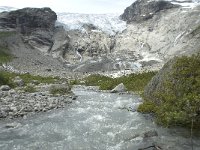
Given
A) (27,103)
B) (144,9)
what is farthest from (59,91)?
(144,9)

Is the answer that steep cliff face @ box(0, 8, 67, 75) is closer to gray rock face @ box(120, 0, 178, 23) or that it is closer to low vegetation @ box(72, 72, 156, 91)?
gray rock face @ box(120, 0, 178, 23)

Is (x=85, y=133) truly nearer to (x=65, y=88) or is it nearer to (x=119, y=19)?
(x=65, y=88)

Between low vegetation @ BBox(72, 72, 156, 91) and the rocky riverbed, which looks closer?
the rocky riverbed

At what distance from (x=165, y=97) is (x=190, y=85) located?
2.37 m

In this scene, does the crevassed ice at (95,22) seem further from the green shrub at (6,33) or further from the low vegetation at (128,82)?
the low vegetation at (128,82)

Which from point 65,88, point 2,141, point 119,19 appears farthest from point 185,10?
point 2,141

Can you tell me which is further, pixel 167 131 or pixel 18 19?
pixel 18 19

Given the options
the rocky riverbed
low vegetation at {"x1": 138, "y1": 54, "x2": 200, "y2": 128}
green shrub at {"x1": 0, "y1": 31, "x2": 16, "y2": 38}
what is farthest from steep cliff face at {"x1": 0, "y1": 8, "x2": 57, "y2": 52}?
low vegetation at {"x1": 138, "y1": 54, "x2": 200, "y2": 128}

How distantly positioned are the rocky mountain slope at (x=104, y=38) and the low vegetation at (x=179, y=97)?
76.9 m

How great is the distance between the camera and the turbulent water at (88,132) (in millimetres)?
25281

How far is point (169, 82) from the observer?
112ft

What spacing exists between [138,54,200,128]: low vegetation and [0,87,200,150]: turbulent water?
1.10 m

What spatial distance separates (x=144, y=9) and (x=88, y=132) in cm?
14322

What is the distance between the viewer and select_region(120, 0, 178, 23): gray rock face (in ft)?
520
